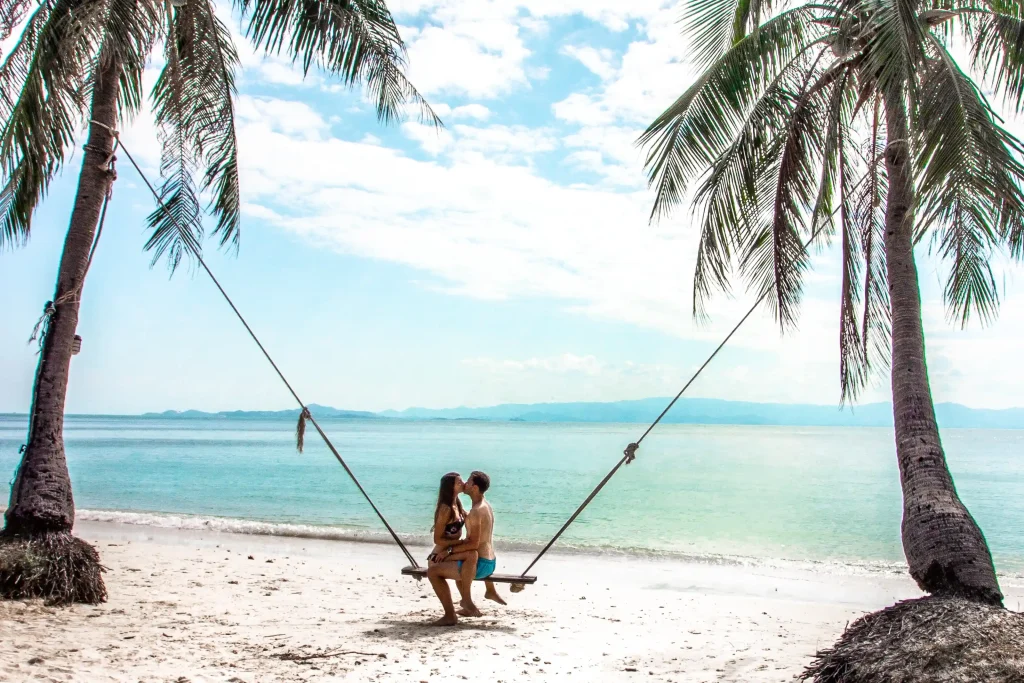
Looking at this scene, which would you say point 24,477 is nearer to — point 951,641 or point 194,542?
point 194,542

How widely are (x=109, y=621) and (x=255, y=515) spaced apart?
33.6ft

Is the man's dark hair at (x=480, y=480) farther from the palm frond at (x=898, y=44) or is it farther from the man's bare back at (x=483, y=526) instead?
the palm frond at (x=898, y=44)

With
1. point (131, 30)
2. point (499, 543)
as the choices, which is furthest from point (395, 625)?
point (499, 543)

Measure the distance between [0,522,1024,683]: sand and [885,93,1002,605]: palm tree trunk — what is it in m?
1.07

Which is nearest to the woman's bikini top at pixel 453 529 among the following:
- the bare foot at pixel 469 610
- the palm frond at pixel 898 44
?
the bare foot at pixel 469 610

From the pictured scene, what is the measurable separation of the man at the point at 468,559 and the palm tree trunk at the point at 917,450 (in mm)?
2584

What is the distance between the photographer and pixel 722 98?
5.80 m

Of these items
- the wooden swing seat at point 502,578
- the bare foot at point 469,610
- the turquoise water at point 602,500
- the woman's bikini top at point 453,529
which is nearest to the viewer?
the woman's bikini top at point 453,529

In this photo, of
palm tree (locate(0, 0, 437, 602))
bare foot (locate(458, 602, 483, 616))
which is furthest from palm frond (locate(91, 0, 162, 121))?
bare foot (locate(458, 602, 483, 616))

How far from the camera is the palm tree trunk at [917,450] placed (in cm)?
407

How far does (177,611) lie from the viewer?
216 inches

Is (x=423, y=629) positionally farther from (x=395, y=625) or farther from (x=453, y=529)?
(x=453, y=529)

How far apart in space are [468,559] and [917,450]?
288 cm

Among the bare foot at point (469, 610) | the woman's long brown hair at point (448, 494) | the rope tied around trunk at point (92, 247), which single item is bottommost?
the bare foot at point (469, 610)
